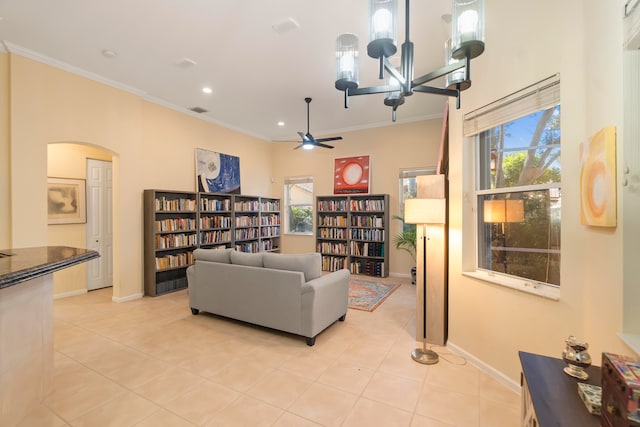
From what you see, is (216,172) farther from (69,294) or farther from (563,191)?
(563,191)

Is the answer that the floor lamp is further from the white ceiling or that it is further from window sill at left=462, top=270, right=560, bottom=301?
the white ceiling

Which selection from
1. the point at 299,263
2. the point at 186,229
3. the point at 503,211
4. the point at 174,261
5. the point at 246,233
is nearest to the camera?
the point at 503,211

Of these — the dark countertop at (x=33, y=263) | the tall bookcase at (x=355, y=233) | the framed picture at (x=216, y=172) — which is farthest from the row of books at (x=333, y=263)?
the dark countertop at (x=33, y=263)

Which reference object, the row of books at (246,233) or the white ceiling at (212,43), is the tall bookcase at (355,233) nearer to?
the row of books at (246,233)

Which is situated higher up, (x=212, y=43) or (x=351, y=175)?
(x=212, y=43)

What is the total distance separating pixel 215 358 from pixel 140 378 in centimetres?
59

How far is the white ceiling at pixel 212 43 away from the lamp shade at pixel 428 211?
1.81 meters

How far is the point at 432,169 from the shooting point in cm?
571

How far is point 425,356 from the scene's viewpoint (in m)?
2.65

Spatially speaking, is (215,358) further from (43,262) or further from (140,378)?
(43,262)

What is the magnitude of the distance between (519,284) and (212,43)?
3888 mm

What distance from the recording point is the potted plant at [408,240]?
5344 mm

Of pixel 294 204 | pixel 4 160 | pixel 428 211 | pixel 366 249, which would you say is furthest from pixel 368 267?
pixel 4 160

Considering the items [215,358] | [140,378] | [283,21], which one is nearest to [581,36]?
[283,21]
